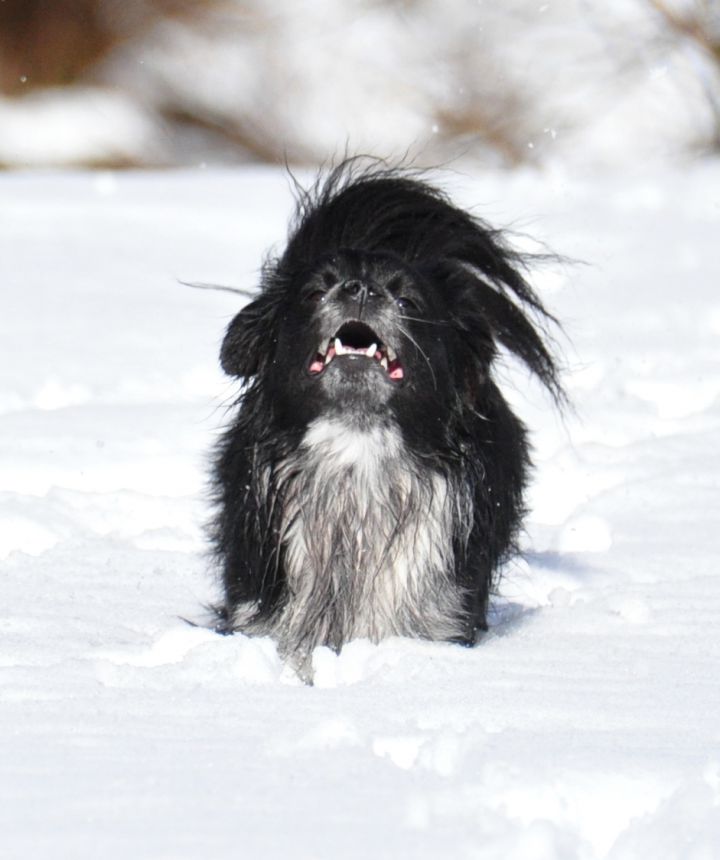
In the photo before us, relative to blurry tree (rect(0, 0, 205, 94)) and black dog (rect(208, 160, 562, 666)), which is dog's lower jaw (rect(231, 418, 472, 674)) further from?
blurry tree (rect(0, 0, 205, 94))

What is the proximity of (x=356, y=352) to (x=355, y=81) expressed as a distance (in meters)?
8.64

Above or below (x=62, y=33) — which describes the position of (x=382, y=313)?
above

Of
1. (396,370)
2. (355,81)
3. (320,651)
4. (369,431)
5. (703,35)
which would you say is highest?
(396,370)

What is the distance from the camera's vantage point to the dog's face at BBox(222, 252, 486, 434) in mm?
3666

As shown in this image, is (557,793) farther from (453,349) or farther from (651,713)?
(453,349)

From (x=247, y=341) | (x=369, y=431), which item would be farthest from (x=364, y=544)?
(x=247, y=341)

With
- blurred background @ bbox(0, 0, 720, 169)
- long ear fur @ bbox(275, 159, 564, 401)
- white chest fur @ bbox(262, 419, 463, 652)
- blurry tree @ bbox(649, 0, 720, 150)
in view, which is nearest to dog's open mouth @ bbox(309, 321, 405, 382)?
white chest fur @ bbox(262, 419, 463, 652)

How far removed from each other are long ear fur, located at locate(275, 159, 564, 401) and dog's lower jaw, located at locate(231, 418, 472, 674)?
15.0 inches

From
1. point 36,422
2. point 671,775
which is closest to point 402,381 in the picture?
point 671,775

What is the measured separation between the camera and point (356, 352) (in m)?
3.72

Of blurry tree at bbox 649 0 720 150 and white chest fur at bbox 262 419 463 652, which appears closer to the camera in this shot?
white chest fur at bbox 262 419 463 652

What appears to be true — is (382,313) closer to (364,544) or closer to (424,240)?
(424,240)

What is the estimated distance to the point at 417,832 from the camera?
2451 millimetres

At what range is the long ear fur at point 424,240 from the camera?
395cm
